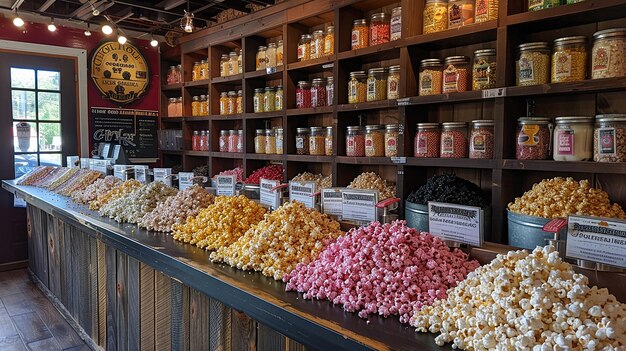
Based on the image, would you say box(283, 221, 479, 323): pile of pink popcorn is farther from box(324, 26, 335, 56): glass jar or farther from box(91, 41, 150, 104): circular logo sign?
box(91, 41, 150, 104): circular logo sign

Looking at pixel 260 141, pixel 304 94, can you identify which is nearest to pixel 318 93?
pixel 304 94

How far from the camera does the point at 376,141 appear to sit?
287cm

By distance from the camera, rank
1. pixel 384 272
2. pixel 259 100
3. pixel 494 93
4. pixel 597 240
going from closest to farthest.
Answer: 1. pixel 597 240
2. pixel 384 272
3. pixel 494 93
4. pixel 259 100

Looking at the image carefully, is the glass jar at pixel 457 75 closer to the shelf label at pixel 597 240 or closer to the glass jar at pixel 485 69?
the glass jar at pixel 485 69

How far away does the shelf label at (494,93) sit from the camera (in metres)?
2.19

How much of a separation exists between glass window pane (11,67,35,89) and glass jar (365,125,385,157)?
3651 mm

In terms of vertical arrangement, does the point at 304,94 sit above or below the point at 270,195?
above

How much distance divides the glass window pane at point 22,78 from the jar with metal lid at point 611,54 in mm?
4834

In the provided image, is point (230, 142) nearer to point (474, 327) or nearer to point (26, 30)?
point (26, 30)

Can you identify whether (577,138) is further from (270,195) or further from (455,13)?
(270,195)

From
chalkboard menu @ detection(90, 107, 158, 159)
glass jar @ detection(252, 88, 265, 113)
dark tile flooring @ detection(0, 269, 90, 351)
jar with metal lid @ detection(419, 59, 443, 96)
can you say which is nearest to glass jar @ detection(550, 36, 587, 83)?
A: jar with metal lid @ detection(419, 59, 443, 96)

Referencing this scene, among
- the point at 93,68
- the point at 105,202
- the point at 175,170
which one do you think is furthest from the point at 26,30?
the point at 105,202

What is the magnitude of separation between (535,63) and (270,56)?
217 centimetres

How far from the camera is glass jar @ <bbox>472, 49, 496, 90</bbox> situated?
2293mm
